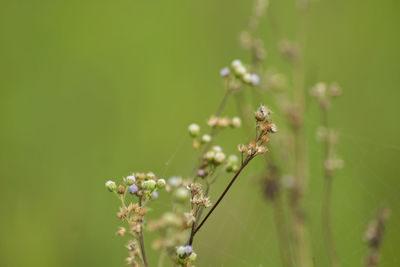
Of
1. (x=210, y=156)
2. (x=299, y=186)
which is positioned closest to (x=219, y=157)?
(x=210, y=156)

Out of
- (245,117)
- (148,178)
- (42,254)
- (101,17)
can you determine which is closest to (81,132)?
(42,254)

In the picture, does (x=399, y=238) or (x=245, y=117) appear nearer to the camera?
(x=245, y=117)

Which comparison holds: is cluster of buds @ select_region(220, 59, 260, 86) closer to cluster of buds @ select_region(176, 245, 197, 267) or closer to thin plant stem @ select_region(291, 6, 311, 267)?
thin plant stem @ select_region(291, 6, 311, 267)

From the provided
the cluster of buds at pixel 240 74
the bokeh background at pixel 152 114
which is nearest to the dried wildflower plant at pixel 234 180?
the cluster of buds at pixel 240 74

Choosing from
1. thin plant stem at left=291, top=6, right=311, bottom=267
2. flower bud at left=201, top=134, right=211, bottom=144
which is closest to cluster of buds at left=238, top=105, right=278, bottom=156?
flower bud at left=201, top=134, right=211, bottom=144

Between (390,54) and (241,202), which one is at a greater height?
(390,54)

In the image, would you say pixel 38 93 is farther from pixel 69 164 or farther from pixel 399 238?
pixel 399 238

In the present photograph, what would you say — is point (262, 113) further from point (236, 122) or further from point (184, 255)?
point (184, 255)
